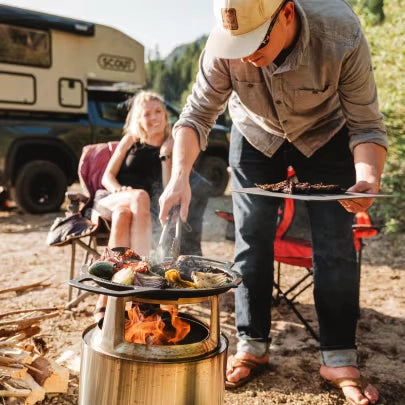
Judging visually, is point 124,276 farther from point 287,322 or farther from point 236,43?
point 287,322

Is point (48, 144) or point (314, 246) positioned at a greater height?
point (48, 144)

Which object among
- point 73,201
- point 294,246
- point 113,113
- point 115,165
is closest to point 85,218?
point 73,201

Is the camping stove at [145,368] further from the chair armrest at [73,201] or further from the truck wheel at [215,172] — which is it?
the truck wheel at [215,172]

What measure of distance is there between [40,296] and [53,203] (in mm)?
4048

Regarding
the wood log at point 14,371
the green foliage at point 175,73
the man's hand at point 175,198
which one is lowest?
the wood log at point 14,371

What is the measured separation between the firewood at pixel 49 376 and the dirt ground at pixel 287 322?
0.07 m

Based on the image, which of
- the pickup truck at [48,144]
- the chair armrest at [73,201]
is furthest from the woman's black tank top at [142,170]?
the pickup truck at [48,144]

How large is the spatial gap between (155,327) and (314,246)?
44.1 inches

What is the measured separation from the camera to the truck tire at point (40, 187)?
7.77 m

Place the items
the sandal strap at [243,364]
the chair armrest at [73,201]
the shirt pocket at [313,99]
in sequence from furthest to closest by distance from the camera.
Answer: the chair armrest at [73,201]
the sandal strap at [243,364]
the shirt pocket at [313,99]

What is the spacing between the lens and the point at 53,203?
804 centimetres

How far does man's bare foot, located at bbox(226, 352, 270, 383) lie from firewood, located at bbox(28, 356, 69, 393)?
0.85 m

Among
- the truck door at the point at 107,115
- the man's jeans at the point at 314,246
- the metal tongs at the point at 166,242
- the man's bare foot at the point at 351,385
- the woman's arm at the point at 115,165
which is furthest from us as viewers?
the truck door at the point at 107,115

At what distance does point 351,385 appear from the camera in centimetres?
267
